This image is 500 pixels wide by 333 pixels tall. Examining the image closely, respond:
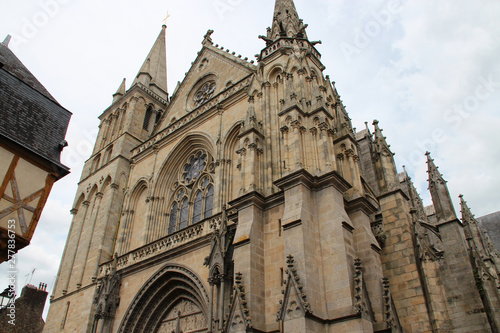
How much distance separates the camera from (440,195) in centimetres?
A: 1502

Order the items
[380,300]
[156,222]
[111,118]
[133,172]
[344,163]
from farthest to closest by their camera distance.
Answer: [111,118] → [133,172] → [156,222] → [344,163] → [380,300]

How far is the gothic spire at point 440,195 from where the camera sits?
14.4 metres

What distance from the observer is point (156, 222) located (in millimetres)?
14828

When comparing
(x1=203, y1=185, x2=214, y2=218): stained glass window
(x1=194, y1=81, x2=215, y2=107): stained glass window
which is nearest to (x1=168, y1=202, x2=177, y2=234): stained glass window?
(x1=203, y1=185, x2=214, y2=218): stained glass window

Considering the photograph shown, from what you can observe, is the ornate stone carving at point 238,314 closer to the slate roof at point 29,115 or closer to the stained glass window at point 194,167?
the slate roof at point 29,115

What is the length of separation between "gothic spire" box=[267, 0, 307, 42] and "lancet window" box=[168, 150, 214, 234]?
5030 mm

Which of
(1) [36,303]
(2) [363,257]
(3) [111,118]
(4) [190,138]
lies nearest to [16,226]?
(2) [363,257]

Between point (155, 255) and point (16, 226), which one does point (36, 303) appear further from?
point (16, 226)

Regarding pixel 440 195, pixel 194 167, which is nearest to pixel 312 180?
pixel 194 167

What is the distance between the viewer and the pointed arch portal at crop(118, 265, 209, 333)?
11.1 metres

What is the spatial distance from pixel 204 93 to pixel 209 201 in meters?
5.96

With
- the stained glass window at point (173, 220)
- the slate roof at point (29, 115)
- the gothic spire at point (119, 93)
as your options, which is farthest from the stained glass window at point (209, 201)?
the gothic spire at point (119, 93)

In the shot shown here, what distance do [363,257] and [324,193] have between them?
1740 millimetres

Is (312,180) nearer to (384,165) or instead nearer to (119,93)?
(384,165)
